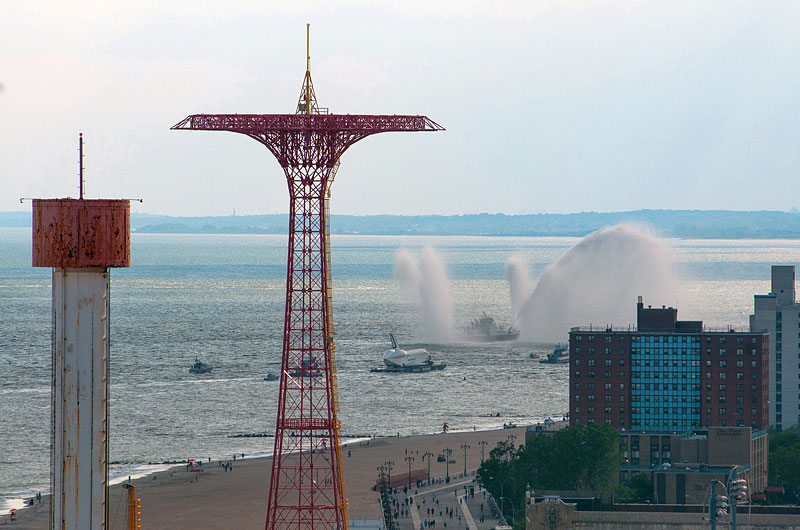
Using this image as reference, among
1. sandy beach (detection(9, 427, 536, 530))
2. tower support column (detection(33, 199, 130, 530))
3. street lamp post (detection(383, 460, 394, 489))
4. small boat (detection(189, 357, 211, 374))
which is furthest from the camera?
small boat (detection(189, 357, 211, 374))

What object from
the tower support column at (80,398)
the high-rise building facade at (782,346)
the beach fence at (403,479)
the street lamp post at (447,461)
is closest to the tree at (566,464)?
the beach fence at (403,479)

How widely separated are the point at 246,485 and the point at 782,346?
5993 cm

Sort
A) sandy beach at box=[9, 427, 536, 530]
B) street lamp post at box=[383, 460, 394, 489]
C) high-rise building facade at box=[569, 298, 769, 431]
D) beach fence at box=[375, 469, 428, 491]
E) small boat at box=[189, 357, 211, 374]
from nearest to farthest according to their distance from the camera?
sandy beach at box=[9, 427, 536, 530] → beach fence at box=[375, 469, 428, 491] → street lamp post at box=[383, 460, 394, 489] → high-rise building facade at box=[569, 298, 769, 431] → small boat at box=[189, 357, 211, 374]

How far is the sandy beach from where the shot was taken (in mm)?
96188

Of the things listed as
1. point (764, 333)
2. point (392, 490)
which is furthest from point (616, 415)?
point (392, 490)

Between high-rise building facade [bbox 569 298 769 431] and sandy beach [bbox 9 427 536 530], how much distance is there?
31.2 ft

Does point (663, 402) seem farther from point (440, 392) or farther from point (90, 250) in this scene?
point (90, 250)

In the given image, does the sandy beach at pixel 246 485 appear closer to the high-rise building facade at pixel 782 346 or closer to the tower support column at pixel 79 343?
the high-rise building facade at pixel 782 346

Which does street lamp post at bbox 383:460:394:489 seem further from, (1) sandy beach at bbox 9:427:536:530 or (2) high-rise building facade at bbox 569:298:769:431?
(2) high-rise building facade at bbox 569:298:769:431

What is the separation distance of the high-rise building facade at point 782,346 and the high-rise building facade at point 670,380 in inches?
751

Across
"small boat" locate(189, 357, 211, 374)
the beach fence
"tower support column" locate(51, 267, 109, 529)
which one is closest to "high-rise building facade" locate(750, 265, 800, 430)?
the beach fence

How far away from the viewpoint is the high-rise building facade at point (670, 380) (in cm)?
11800

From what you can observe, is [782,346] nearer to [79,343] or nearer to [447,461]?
[447,461]

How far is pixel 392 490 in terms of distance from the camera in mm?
106812
